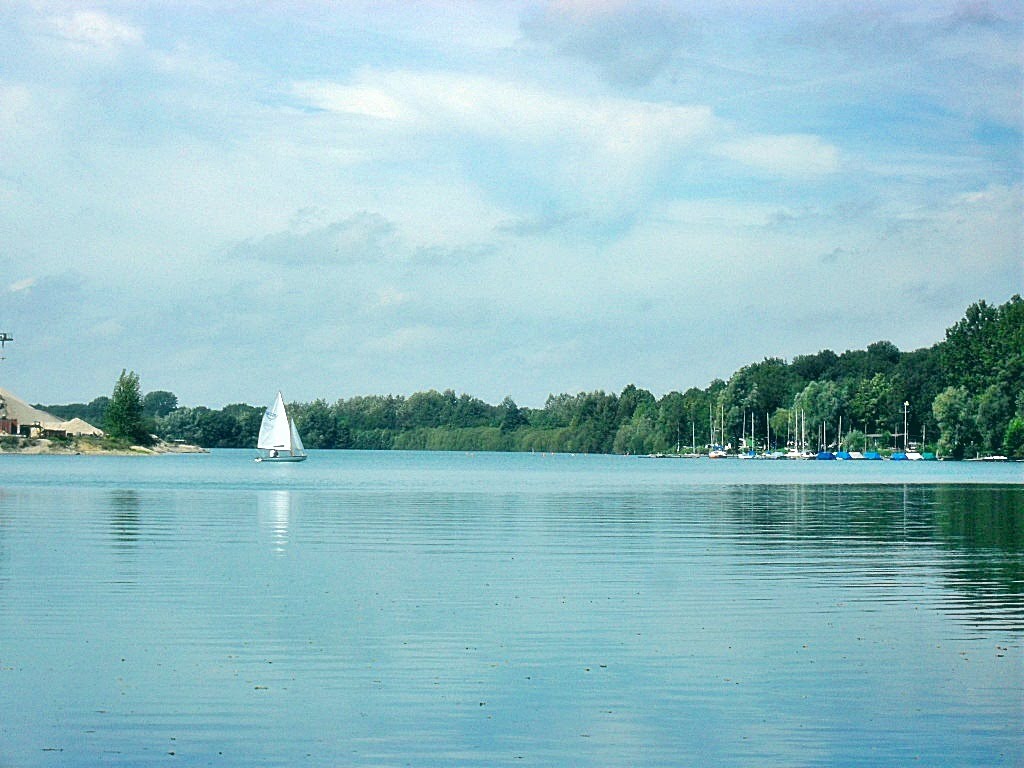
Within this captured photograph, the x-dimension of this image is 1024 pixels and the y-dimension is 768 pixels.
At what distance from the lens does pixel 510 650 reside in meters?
22.3

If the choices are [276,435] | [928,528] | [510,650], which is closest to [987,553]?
[928,528]

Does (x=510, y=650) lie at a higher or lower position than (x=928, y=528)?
lower

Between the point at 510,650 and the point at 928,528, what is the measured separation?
3339 centimetres

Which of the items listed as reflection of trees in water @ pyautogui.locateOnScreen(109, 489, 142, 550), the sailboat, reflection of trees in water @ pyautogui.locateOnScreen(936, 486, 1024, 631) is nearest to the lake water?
reflection of trees in water @ pyautogui.locateOnScreen(936, 486, 1024, 631)

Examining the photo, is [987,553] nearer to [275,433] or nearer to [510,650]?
[510,650]

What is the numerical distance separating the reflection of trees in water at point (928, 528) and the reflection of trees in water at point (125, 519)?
19.3 metres

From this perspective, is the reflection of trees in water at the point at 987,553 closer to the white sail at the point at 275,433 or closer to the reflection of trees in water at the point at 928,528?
the reflection of trees in water at the point at 928,528

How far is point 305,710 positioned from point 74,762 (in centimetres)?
339

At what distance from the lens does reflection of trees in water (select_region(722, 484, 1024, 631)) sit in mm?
30781

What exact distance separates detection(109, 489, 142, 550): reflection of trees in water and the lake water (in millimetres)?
534

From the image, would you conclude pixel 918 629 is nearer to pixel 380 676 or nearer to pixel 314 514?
pixel 380 676

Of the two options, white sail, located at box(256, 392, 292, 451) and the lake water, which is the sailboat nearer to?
white sail, located at box(256, 392, 292, 451)

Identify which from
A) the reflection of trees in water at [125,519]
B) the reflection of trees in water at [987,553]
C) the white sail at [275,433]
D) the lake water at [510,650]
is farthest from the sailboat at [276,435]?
the lake water at [510,650]

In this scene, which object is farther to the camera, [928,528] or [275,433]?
[275,433]
